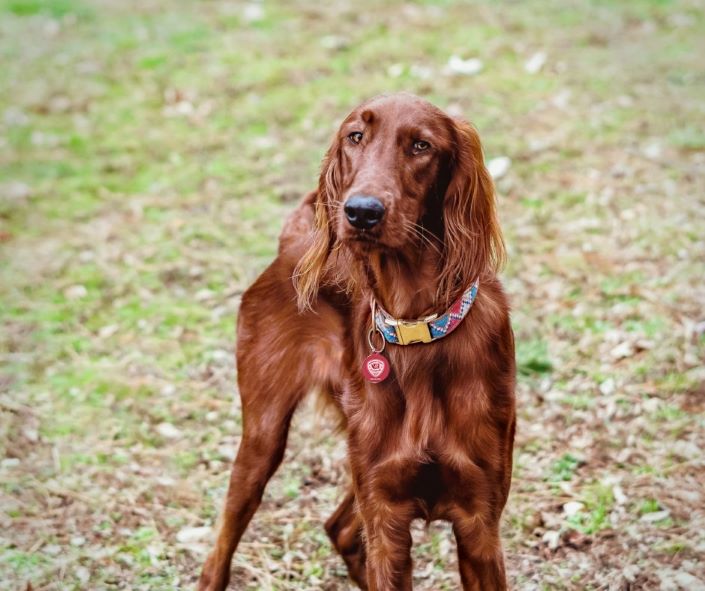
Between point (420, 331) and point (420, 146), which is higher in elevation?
point (420, 146)

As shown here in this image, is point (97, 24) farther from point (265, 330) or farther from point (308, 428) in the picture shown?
point (265, 330)

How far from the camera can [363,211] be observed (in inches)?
104

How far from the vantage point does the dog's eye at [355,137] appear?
116 inches

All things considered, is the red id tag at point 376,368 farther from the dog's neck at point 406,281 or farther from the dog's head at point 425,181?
the dog's head at point 425,181

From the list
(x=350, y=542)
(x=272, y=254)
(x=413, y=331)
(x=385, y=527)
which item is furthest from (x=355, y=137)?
(x=272, y=254)

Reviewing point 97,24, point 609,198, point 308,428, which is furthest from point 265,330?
point 97,24

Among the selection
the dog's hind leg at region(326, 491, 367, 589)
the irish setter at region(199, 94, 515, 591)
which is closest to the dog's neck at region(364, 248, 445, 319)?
the irish setter at region(199, 94, 515, 591)

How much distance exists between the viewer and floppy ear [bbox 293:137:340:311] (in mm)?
3098

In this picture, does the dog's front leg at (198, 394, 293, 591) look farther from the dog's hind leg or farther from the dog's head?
the dog's head

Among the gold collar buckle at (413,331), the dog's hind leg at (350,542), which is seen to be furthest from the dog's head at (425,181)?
the dog's hind leg at (350,542)

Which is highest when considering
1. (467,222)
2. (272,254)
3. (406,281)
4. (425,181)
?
(425,181)

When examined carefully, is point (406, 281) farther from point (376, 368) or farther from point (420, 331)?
point (376, 368)

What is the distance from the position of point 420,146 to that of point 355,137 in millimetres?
217

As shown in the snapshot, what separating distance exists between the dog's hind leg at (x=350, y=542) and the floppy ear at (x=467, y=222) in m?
1.24
